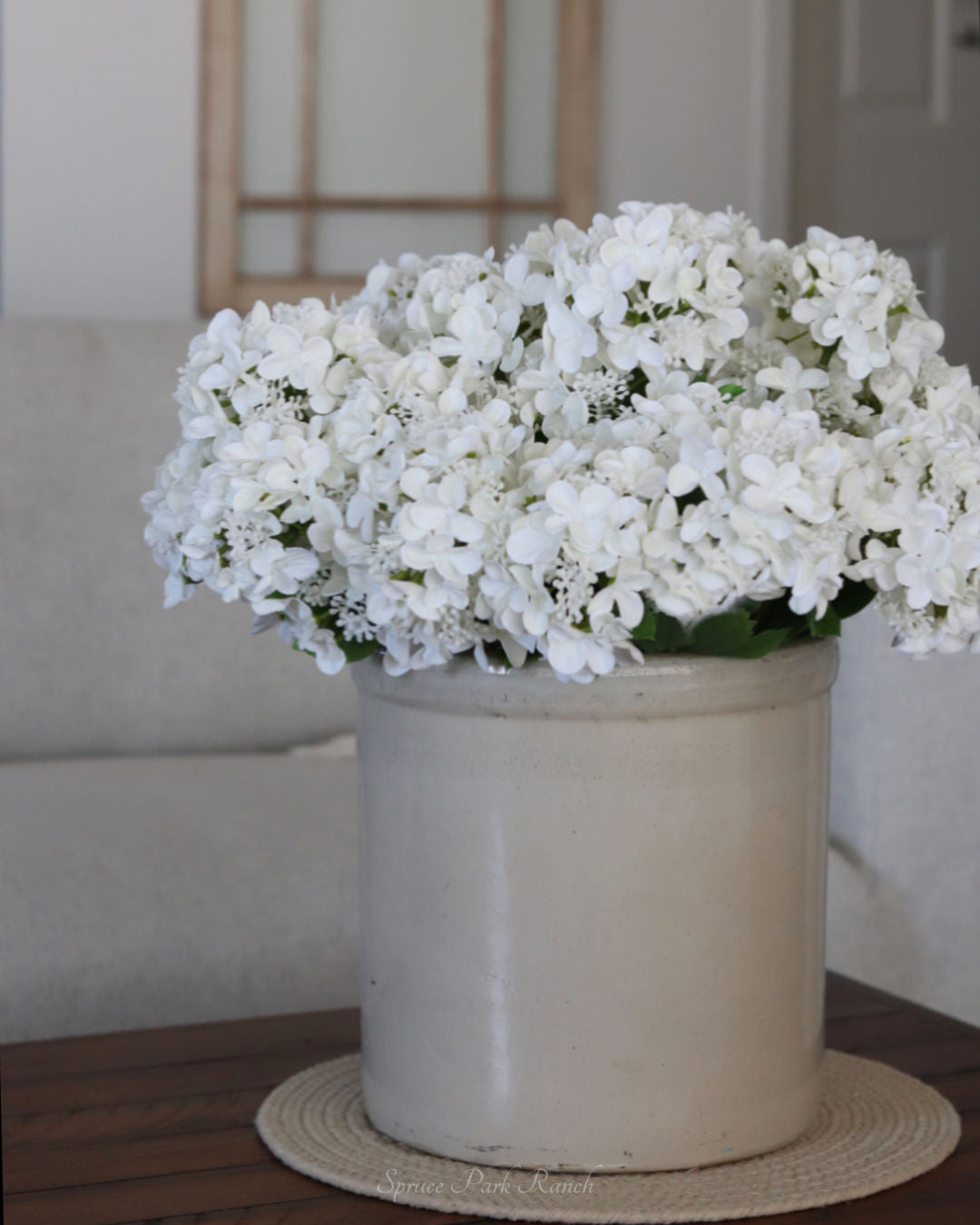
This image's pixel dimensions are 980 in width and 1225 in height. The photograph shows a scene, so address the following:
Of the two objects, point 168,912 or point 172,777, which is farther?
point 172,777

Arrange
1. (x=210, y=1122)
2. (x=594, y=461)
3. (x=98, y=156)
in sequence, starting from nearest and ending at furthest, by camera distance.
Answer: (x=594, y=461), (x=210, y=1122), (x=98, y=156)

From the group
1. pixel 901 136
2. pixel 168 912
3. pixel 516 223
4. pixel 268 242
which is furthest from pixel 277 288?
pixel 168 912

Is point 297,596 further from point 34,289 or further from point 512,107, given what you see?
point 512,107

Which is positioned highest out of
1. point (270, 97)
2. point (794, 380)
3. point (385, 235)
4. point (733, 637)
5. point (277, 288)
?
point (270, 97)

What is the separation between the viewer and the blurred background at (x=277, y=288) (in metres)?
1.20

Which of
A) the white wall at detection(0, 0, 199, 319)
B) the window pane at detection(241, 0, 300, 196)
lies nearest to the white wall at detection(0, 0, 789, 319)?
the white wall at detection(0, 0, 199, 319)

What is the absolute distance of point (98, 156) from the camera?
8.86 feet

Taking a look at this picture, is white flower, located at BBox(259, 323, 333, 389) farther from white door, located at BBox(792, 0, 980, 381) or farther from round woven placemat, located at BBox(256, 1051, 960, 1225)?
white door, located at BBox(792, 0, 980, 381)

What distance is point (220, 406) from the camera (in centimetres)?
60

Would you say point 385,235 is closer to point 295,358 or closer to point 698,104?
point 698,104

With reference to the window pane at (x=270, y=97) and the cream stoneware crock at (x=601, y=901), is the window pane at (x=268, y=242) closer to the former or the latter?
the window pane at (x=270, y=97)

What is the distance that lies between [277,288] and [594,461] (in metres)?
2.44

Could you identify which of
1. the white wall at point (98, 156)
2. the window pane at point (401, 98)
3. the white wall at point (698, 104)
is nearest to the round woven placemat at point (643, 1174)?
the white wall at point (98, 156)

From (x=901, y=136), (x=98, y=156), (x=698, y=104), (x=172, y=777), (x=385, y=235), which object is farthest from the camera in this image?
(x=901, y=136)
